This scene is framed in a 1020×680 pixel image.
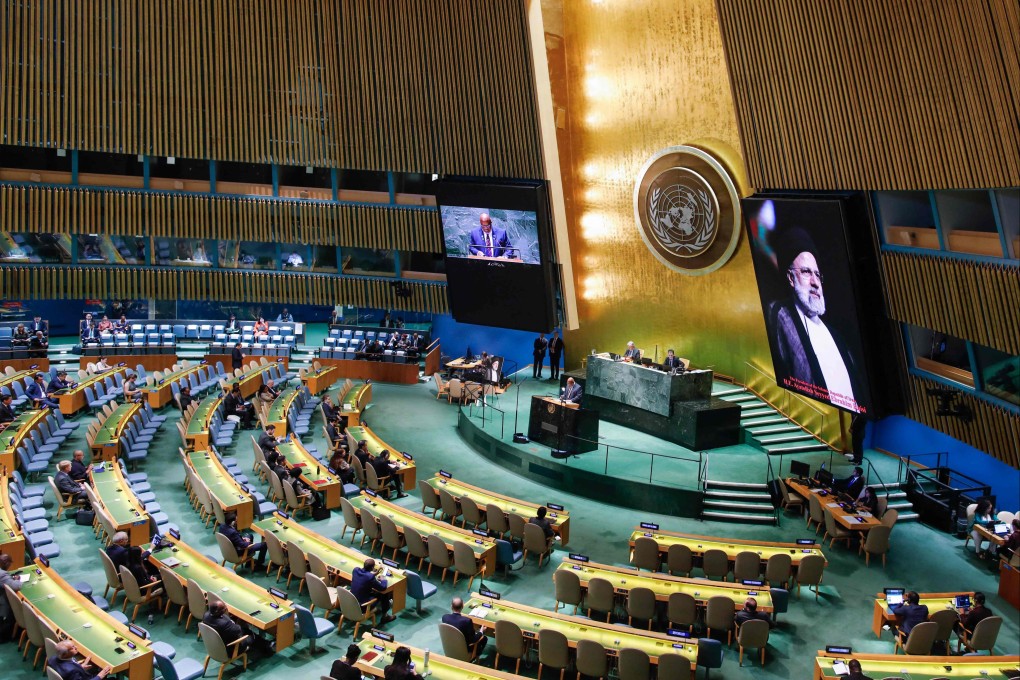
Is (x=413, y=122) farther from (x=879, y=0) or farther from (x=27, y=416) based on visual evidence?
(x=879, y=0)

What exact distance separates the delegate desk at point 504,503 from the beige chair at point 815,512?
13.2ft

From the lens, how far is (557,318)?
2223cm

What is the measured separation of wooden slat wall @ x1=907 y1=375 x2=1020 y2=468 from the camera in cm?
1270

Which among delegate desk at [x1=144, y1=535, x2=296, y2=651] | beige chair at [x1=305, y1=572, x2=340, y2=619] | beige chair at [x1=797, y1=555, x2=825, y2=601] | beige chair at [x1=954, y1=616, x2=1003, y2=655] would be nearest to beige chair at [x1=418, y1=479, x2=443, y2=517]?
beige chair at [x1=305, y1=572, x2=340, y2=619]

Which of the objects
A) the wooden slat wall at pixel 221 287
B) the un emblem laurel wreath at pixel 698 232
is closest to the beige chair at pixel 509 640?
the un emblem laurel wreath at pixel 698 232

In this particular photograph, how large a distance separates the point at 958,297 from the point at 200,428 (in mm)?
13156

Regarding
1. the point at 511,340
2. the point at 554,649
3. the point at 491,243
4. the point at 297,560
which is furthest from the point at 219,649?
the point at 511,340

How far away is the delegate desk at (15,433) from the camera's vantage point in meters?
15.2

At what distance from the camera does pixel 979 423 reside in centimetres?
1330

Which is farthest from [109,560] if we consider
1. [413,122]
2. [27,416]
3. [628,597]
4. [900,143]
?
[413,122]

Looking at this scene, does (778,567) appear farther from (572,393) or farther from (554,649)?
(572,393)

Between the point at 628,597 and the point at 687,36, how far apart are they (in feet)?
40.2

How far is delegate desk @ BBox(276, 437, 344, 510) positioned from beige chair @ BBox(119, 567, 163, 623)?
3.90 m

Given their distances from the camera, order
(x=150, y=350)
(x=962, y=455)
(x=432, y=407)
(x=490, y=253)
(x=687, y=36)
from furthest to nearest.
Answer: (x=150, y=350) → (x=432, y=407) → (x=490, y=253) → (x=687, y=36) → (x=962, y=455)
